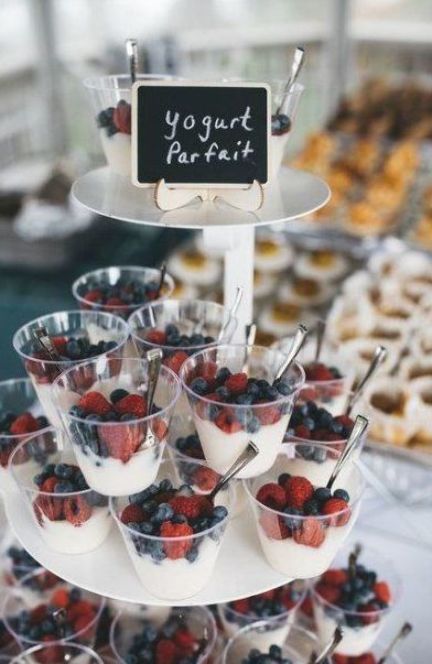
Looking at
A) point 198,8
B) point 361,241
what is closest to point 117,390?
point 361,241

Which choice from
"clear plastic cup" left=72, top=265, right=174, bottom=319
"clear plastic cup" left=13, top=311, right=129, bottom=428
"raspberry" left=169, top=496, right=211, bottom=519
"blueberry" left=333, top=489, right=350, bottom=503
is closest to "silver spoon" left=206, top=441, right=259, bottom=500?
"raspberry" left=169, top=496, right=211, bottom=519

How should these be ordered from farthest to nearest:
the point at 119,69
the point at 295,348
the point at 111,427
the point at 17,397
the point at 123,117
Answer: the point at 119,69, the point at 17,397, the point at 123,117, the point at 295,348, the point at 111,427

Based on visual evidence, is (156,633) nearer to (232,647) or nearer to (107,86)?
(232,647)

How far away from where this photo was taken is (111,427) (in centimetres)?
86

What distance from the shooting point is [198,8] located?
12.0 feet

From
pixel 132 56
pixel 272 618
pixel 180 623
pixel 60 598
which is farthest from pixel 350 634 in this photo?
pixel 132 56

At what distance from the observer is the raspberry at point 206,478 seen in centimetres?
98

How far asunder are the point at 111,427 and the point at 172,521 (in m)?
0.13

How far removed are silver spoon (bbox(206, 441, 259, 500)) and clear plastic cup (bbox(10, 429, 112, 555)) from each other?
5.9 inches

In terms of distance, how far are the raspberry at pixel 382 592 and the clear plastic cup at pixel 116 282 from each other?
1.89 ft

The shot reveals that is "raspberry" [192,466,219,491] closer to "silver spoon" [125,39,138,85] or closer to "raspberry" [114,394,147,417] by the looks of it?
"raspberry" [114,394,147,417]

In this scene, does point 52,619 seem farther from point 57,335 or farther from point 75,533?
point 57,335

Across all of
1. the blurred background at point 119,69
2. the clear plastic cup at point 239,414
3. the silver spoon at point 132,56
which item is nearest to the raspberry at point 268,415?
the clear plastic cup at point 239,414

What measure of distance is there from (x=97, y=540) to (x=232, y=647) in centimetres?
34
